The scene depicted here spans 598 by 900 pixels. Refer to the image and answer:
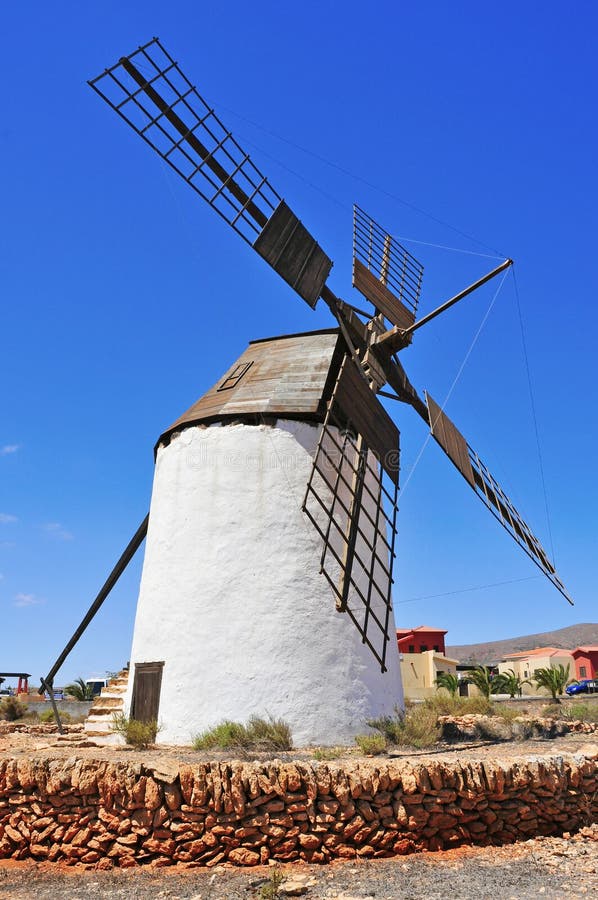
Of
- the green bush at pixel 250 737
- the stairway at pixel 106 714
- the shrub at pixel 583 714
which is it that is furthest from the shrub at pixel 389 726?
the shrub at pixel 583 714

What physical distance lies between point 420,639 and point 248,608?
3210 centimetres

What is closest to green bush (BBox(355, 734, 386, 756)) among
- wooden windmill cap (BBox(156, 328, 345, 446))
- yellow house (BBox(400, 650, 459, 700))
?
wooden windmill cap (BBox(156, 328, 345, 446))

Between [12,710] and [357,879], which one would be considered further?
[12,710]

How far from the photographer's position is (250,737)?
356 inches

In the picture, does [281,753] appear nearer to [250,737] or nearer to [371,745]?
[250,737]

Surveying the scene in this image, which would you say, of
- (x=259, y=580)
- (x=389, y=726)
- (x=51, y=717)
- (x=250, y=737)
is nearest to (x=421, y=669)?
(x=51, y=717)

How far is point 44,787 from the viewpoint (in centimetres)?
595

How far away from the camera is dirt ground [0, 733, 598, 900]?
203 inches

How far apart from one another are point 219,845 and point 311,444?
6672mm

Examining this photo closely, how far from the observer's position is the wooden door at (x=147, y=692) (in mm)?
10555

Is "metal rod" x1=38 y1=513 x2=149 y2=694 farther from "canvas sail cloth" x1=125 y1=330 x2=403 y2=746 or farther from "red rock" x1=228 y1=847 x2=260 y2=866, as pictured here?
"red rock" x1=228 y1=847 x2=260 y2=866

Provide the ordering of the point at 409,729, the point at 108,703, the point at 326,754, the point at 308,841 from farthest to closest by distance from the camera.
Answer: the point at 108,703, the point at 409,729, the point at 326,754, the point at 308,841

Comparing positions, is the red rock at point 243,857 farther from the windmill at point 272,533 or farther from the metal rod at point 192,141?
the metal rod at point 192,141

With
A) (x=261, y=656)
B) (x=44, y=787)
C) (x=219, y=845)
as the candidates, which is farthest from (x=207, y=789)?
(x=261, y=656)
